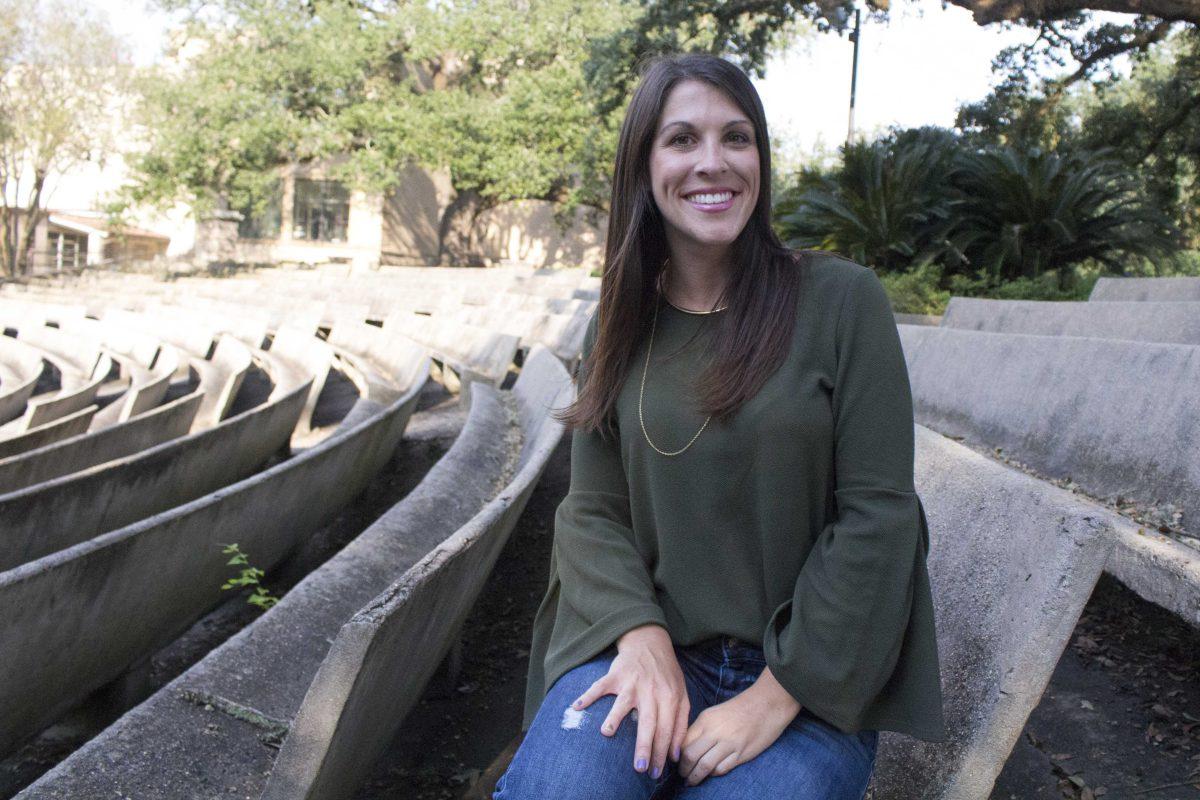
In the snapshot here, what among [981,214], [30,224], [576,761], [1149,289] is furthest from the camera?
[30,224]

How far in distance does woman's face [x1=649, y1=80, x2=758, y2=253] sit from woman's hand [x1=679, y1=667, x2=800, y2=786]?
2.73 ft

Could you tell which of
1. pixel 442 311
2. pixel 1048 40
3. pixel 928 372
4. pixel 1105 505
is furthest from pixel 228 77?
pixel 1105 505

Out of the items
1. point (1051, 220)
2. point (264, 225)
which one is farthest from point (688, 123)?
point (264, 225)

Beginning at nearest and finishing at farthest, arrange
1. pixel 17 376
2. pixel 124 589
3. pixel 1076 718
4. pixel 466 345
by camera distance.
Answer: pixel 1076 718 < pixel 124 589 < pixel 466 345 < pixel 17 376

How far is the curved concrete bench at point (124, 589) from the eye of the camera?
2.93m

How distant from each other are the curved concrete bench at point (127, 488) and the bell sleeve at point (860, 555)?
3.39m

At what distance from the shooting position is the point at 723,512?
6.20 ft

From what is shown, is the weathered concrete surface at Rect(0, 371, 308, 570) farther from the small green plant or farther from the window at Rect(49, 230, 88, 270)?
the window at Rect(49, 230, 88, 270)

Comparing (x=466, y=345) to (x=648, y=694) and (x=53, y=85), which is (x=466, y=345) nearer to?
(x=648, y=694)

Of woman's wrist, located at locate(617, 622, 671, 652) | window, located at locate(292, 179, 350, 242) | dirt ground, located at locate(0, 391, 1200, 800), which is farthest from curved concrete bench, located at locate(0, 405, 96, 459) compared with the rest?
window, located at locate(292, 179, 350, 242)

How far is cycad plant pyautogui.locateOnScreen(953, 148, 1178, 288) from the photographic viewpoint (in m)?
10.6

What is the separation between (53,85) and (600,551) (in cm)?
3154

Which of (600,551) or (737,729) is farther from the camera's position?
(600,551)

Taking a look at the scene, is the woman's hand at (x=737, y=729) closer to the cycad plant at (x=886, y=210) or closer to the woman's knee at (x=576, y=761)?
the woman's knee at (x=576, y=761)
